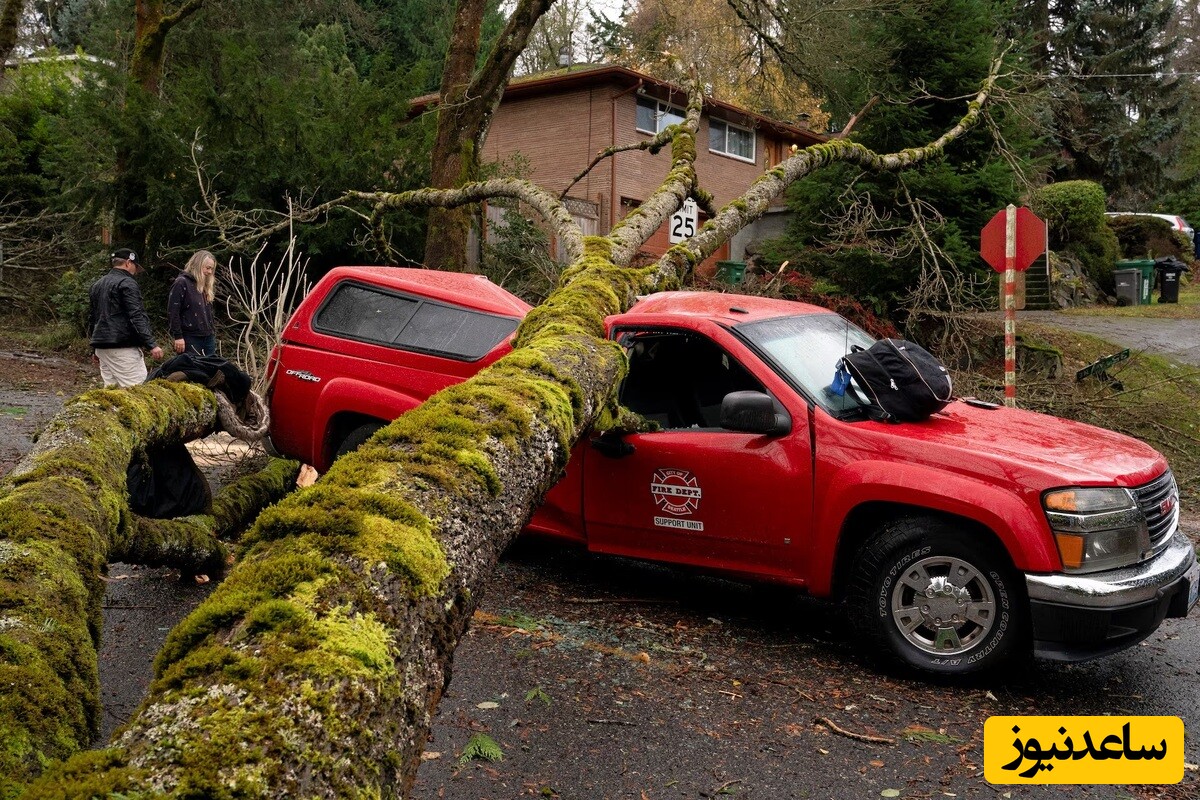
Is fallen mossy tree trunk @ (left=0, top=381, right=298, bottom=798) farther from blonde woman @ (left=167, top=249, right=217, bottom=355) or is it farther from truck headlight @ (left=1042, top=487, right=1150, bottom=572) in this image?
truck headlight @ (left=1042, top=487, right=1150, bottom=572)

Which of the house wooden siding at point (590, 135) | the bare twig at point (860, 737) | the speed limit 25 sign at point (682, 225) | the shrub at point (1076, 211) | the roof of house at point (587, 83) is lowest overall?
the bare twig at point (860, 737)

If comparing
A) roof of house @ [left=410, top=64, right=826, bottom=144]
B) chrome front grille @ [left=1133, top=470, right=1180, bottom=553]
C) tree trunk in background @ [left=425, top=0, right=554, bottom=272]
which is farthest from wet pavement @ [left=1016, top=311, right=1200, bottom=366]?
chrome front grille @ [left=1133, top=470, right=1180, bottom=553]

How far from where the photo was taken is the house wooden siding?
26.4 meters

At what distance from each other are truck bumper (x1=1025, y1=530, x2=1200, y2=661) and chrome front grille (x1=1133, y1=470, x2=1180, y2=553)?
1.09 feet

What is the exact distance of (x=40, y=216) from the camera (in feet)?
65.7

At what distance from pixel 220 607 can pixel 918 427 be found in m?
3.67

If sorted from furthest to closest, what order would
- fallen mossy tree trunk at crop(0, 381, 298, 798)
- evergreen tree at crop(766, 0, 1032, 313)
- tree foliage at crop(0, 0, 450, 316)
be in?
evergreen tree at crop(766, 0, 1032, 313) < tree foliage at crop(0, 0, 450, 316) < fallen mossy tree trunk at crop(0, 381, 298, 798)

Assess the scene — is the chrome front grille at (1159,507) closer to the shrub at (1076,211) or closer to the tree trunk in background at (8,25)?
the tree trunk in background at (8,25)

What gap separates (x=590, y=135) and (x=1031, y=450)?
23336 mm

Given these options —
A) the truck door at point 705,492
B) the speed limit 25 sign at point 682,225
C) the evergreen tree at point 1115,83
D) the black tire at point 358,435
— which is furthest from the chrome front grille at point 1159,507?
the evergreen tree at point 1115,83

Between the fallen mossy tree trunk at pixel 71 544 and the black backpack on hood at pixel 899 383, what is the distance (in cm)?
376

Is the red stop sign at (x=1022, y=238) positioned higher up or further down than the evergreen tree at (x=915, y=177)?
further down

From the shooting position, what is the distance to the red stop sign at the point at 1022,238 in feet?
32.8

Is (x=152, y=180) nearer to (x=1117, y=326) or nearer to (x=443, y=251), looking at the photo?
(x=443, y=251)
